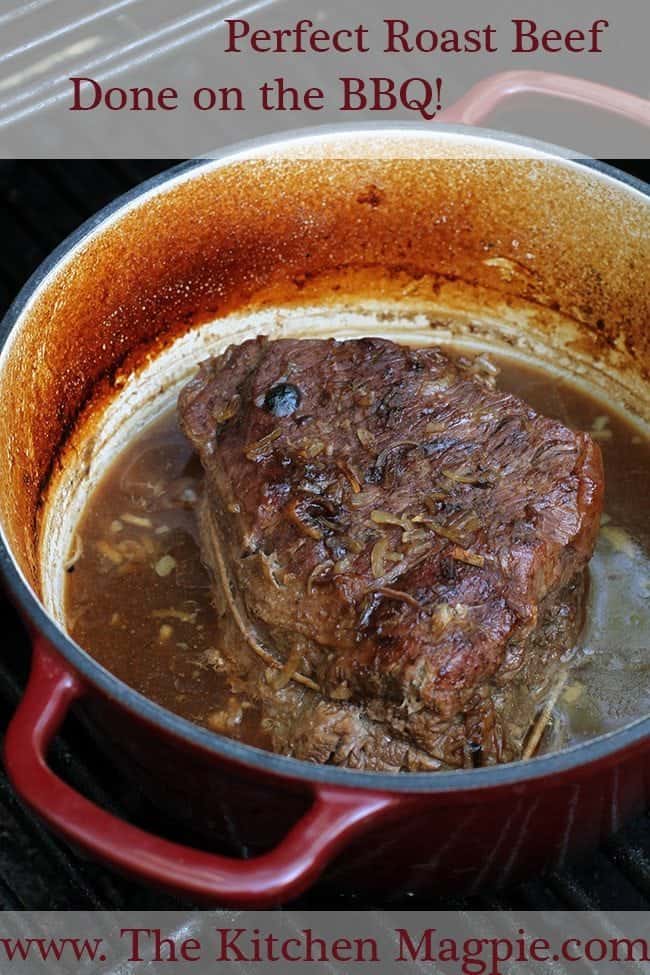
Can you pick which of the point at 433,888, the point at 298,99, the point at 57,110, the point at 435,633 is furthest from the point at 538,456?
the point at 298,99

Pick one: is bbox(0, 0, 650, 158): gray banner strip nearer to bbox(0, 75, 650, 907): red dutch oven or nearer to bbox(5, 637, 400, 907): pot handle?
bbox(0, 75, 650, 907): red dutch oven

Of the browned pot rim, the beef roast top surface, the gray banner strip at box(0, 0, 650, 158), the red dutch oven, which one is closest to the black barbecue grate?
the red dutch oven

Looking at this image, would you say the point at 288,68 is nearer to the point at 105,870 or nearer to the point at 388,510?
the point at 388,510

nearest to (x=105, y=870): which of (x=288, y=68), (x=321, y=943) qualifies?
(x=321, y=943)

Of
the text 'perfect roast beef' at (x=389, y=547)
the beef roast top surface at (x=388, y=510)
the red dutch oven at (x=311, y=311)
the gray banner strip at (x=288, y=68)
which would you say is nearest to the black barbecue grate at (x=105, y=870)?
the red dutch oven at (x=311, y=311)

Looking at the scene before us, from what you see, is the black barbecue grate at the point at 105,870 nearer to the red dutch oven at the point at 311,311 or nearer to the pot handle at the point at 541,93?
the red dutch oven at the point at 311,311

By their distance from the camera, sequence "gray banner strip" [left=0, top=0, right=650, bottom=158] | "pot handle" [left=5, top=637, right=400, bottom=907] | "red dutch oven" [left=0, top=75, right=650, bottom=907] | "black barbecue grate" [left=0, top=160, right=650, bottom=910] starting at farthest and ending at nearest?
1. "gray banner strip" [left=0, top=0, right=650, bottom=158]
2. "black barbecue grate" [left=0, top=160, right=650, bottom=910]
3. "red dutch oven" [left=0, top=75, right=650, bottom=907]
4. "pot handle" [left=5, top=637, right=400, bottom=907]

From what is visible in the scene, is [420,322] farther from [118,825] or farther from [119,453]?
[118,825]
